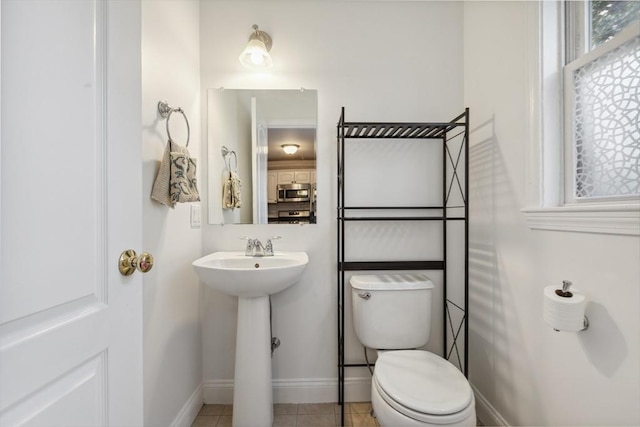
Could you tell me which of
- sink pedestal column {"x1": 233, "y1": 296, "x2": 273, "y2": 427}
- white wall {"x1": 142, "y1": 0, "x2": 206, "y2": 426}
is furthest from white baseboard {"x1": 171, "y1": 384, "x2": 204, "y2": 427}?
sink pedestal column {"x1": 233, "y1": 296, "x2": 273, "y2": 427}

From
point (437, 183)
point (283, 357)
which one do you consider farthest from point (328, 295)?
point (437, 183)

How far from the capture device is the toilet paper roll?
93 centimetres

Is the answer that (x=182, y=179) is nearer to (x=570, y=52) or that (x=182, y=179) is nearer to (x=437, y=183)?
(x=437, y=183)

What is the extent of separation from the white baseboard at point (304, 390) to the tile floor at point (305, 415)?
0.03m

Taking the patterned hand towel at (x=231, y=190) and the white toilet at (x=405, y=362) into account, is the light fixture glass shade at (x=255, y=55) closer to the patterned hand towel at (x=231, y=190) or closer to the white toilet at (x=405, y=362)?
the patterned hand towel at (x=231, y=190)

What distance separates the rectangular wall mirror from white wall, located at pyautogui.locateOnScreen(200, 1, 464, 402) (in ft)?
0.19

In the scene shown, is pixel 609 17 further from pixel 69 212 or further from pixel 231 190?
pixel 231 190

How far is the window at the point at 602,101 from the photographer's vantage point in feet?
3.04

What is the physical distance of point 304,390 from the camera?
→ 1.75m

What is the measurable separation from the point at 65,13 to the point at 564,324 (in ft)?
4.96

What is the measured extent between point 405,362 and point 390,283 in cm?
38

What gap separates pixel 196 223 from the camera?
166 centimetres

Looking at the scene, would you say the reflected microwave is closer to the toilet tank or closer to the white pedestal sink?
the white pedestal sink

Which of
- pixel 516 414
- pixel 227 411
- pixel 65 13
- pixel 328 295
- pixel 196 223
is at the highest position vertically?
pixel 65 13
